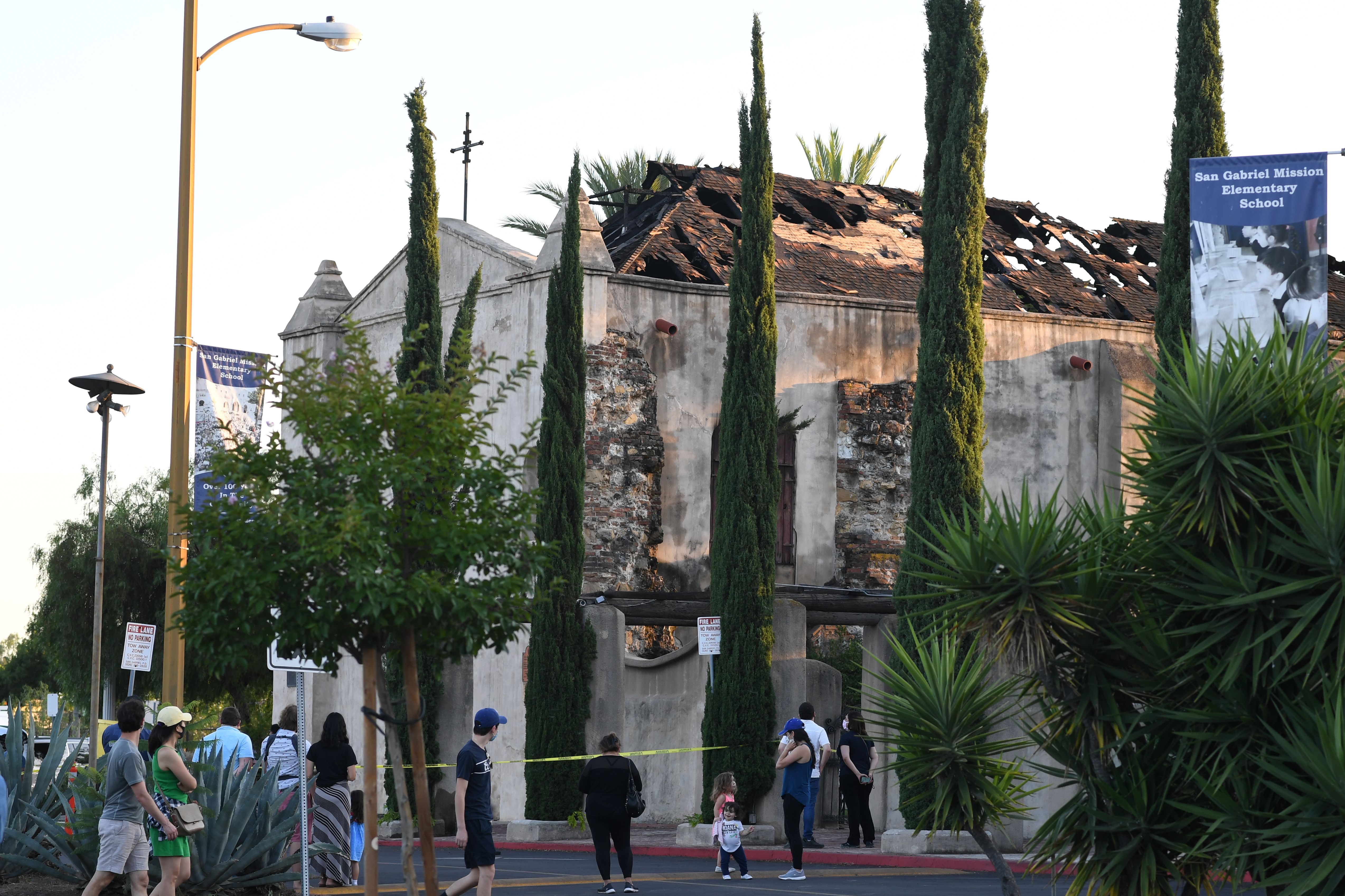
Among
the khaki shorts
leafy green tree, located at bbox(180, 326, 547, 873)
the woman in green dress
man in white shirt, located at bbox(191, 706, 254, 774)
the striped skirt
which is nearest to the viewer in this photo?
leafy green tree, located at bbox(180, 326, 547, 873)

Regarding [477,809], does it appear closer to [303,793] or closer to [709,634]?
[303,793]

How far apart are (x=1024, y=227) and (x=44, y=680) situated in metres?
58.0

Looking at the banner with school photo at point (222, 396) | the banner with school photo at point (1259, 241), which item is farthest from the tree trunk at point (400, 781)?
the banner with school photo at point (1259, 241)

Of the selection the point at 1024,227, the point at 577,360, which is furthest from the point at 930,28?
the point at 1024,227

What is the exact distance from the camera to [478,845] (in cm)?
1248

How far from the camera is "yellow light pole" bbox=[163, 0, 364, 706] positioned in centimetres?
1403

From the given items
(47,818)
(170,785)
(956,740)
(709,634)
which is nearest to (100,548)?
(709,634)

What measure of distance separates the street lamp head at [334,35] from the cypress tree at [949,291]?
879cm

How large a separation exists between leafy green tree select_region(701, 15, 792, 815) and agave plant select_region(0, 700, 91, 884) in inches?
393

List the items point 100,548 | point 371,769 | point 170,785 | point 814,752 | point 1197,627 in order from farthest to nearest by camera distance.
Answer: point 100,548
point 814,752
point 170,785
point 371,769
point 1197,627

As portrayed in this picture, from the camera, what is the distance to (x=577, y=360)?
26.1 meters

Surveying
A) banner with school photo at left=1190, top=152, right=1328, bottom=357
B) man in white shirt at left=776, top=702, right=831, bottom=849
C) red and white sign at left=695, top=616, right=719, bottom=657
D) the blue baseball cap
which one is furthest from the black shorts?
red and white sign at left=695, top=616, right=719, bottom=657

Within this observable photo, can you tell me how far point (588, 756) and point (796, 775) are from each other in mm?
7133

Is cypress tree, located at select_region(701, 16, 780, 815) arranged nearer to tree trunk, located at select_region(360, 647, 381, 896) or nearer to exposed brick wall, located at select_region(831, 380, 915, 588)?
exposed brick wall, located at select_region(831, 380, 915, 588)
